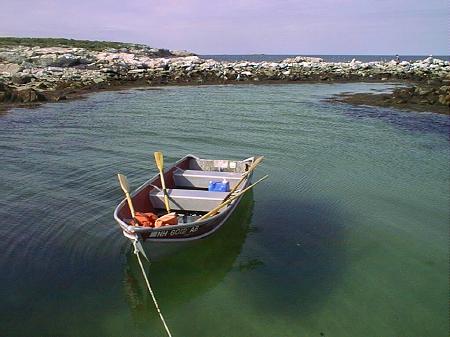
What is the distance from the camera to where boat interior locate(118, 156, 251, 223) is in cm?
976

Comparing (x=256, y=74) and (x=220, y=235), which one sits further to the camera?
(x=256, y=74)

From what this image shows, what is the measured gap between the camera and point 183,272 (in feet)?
27.8

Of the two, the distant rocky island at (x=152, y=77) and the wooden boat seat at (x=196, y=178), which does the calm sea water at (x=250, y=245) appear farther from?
the distant rocky island at (x=152, y=77)

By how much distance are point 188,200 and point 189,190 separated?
0.66 metres

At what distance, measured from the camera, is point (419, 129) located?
2188cm

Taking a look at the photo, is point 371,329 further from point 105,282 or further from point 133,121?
point 133,121

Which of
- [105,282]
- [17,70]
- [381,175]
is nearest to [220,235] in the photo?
[105,282]

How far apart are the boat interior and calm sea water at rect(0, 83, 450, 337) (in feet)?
3.03

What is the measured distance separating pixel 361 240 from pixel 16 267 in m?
8.22

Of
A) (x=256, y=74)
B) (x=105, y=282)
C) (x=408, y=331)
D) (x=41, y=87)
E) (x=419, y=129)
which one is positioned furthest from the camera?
(x=256, y=74)

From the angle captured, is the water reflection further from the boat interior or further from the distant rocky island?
the distant rocky island

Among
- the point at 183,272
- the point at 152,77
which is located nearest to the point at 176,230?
the point at 183,272

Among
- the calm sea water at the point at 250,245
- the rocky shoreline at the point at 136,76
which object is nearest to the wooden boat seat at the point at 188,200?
the calm sea water at the point at 250,245

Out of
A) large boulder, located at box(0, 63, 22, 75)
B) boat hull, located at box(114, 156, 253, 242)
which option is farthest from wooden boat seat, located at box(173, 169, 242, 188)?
large boulder, located at box(0, 63, 22, 75)
